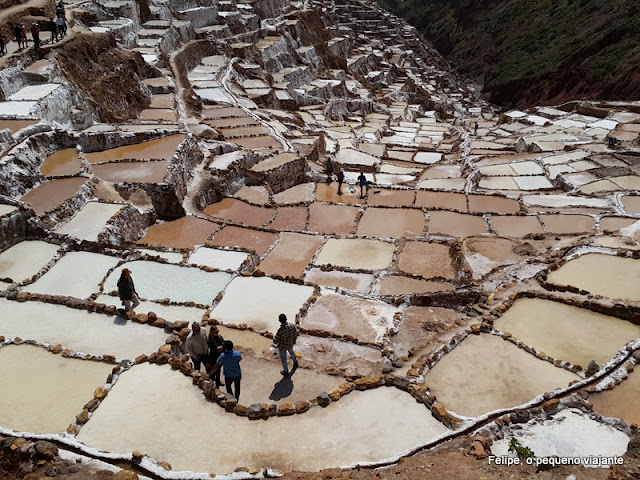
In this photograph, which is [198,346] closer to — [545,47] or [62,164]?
[62,164]

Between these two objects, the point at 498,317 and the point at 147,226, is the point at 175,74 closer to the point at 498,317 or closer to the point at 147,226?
the point at 147,226

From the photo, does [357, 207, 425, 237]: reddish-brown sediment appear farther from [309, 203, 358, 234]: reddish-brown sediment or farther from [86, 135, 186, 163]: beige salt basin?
[86, 135, 186, 163]: beige salt basin

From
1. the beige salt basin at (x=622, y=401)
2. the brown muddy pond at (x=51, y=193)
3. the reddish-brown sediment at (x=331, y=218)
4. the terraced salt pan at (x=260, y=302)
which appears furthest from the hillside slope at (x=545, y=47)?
the brown muddy pond at (x=51, y=193)

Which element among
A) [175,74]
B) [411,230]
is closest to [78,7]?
[175,74]

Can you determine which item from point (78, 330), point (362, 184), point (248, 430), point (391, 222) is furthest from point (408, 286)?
point (362, 184)

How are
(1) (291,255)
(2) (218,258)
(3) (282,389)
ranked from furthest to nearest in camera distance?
(1) (291,255)
(2) (218,258)
(3) (282,389)

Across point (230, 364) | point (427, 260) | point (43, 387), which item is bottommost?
point (427, 260)

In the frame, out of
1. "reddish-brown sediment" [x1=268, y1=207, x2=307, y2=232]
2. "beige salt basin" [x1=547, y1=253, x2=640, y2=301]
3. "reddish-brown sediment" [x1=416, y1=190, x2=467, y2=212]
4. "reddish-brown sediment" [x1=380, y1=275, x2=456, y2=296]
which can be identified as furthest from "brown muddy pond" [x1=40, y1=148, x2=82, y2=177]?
"beige salt basin" [x1=547, y1=253, x2=640, y2=301]
